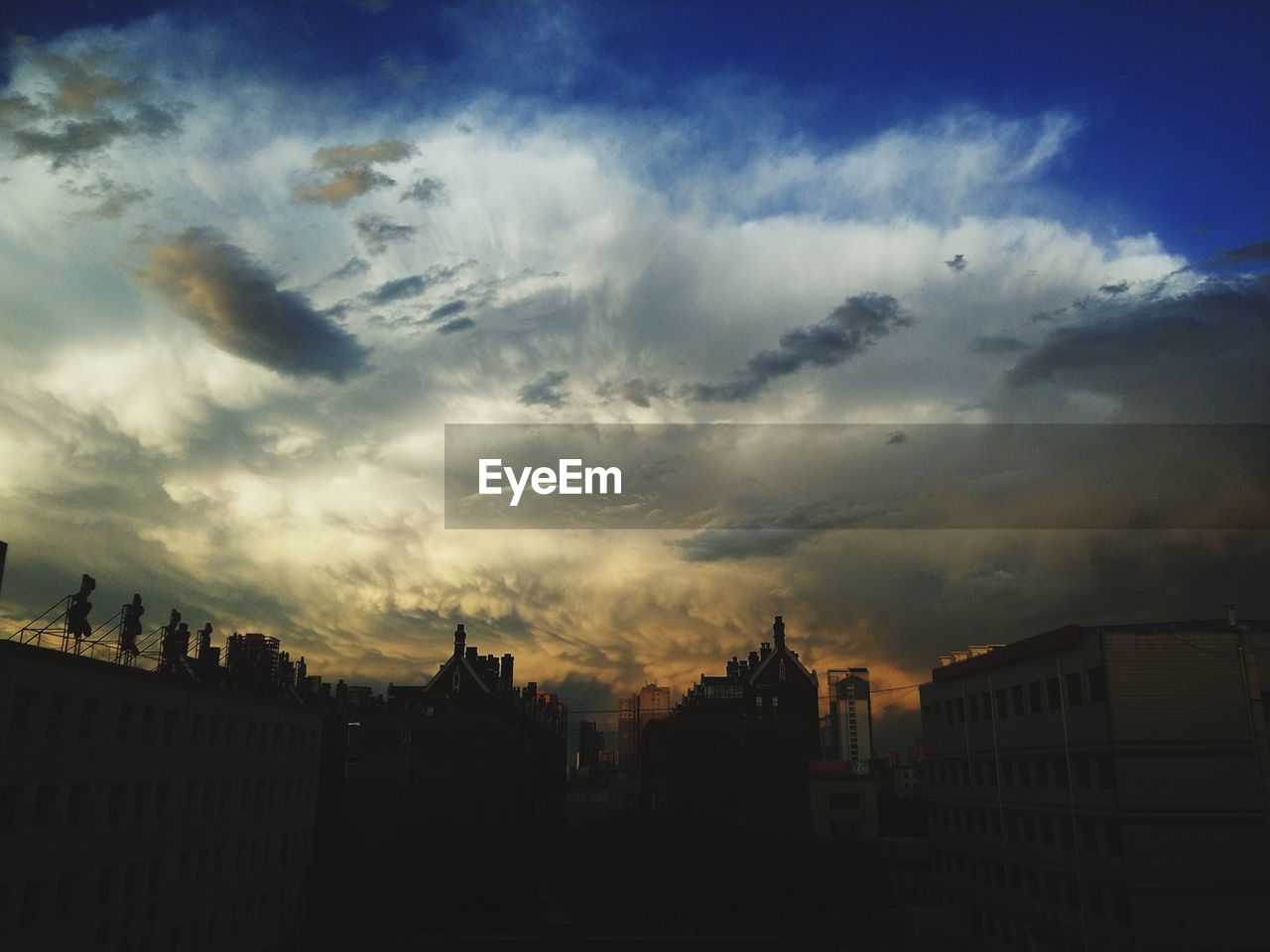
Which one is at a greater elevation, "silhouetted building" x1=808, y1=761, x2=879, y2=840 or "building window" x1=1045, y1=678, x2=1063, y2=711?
"building window" x1=1045, y1=678, x2=1063, y2=711

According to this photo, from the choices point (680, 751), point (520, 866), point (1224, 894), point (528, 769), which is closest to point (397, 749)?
point (520, 866)

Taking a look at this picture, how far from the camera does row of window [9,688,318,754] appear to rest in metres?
34.2

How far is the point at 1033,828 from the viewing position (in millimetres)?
52062

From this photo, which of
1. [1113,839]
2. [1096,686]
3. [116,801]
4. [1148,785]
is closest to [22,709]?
[116,801]

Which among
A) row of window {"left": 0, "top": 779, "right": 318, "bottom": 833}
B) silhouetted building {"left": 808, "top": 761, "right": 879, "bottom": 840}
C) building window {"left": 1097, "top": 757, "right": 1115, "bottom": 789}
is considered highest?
building window {"left": 1097, "top": 757, "right": 1115, "bottom": 789}

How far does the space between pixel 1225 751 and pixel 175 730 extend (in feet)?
161

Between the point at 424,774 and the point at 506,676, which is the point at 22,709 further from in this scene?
the point at 506,676

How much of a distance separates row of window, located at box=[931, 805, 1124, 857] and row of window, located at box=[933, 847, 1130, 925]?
1.47m

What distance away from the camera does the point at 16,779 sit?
1299 inches

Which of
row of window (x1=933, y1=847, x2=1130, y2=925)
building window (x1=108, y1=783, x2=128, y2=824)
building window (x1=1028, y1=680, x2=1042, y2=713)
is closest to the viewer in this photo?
building window (x1=108, y1=783, x2=128, y2=824)

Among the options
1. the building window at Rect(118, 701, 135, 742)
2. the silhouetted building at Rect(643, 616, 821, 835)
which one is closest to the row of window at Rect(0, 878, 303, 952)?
the building window at Rect(118, 701, 135, 742)

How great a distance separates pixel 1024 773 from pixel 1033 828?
2.98m

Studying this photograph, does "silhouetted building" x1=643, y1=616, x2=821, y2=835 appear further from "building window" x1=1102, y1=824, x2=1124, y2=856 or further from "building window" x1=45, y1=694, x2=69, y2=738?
"building window" x1=45, y1=694, x2=69, y2=738

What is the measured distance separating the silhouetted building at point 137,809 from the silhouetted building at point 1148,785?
143ft
